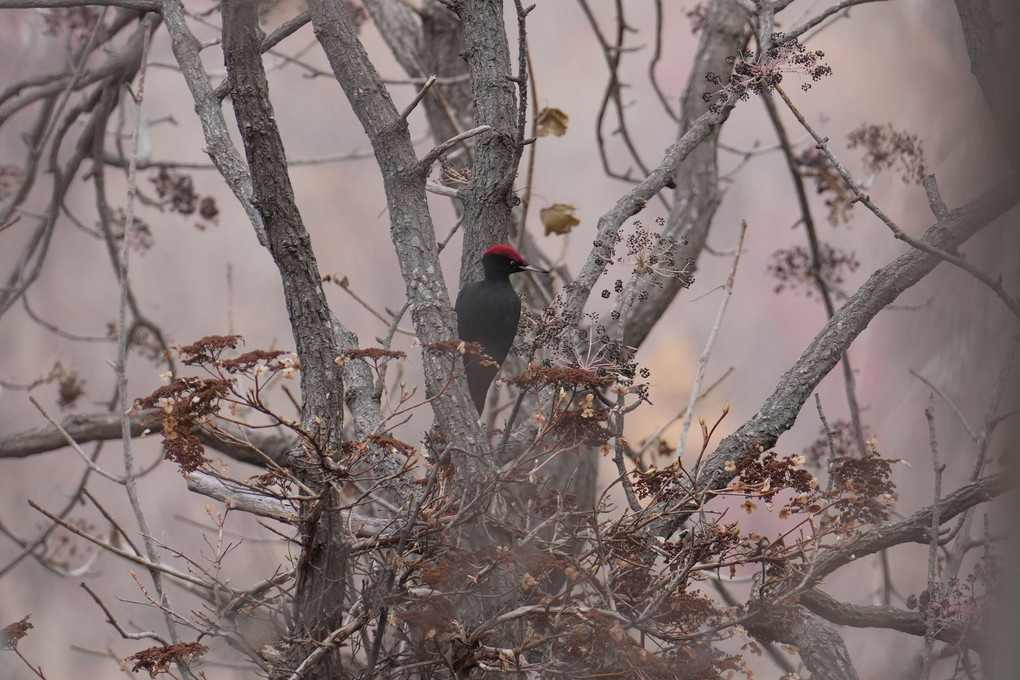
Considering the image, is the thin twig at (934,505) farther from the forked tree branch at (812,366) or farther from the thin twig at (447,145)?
the thin twig at (447,145)

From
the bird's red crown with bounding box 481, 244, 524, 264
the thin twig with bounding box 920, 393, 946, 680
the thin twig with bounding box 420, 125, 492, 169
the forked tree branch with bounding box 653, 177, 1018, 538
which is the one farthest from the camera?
the bird's red crown with bounding box 481, 244, 524, 264

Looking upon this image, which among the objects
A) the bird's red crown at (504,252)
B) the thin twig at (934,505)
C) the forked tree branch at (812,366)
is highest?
the bird's red crown at (504,252)

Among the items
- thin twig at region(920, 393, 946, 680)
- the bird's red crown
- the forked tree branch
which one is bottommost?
thin twig at region(920, 393, 946, 680)

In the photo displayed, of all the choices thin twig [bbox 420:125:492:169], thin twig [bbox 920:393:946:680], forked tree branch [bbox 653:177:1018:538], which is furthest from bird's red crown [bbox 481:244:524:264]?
thin twig [bbox 920:393:946:680]

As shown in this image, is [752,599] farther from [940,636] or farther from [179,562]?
[179,562]

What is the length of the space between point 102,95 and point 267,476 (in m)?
2.97

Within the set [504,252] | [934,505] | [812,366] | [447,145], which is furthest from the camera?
[504,252]

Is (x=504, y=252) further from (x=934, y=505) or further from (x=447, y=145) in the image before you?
(x=934, y=505)

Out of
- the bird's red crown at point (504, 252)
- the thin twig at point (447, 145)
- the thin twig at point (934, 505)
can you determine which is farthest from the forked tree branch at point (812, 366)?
the thin twig at point (447, 145)

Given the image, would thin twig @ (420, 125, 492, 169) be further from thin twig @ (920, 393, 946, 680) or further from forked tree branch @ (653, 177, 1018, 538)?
thin twig @ (920, 393, 946, 680)

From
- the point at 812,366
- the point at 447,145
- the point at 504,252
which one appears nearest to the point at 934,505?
the point at 812,366

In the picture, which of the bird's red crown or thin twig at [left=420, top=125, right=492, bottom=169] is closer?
thin twig at [left=420, top=125, right=492, bottom=169]

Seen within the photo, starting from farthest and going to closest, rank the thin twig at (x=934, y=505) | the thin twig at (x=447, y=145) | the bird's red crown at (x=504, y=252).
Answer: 1. the bird's red crown at (x=504, y=252)
2. the thin twig at (x=447, y=145)
3. the thin twig at (x=934, y=505)

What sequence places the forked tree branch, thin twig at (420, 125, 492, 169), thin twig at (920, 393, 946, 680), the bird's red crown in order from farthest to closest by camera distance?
Answer: 1. the bird's red crown
2. the forked tree branch
3. thin twig at (420, 125, 492, 169)
4. thin twig at (920, 393, 946, 680)
